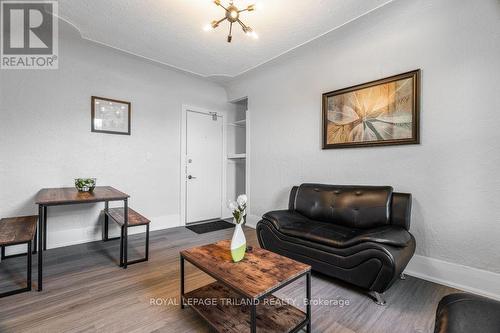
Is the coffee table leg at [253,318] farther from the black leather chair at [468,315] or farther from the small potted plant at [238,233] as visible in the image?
the black leather chair at [468,315]

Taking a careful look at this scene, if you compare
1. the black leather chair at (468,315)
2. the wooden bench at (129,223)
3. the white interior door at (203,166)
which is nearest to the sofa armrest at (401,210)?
the black leather chair at (468,315)

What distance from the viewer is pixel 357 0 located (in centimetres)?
224

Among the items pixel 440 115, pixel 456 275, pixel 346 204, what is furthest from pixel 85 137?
pixel 456 275

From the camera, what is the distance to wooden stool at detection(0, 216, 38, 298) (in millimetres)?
1885

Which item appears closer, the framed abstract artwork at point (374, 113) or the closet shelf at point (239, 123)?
the framed abstract artwork at point (374, 113)

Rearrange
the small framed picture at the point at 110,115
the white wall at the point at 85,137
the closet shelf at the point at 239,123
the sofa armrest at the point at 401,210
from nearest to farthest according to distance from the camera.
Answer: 1. the sofa armrest at the point at 401,210
2. the white wall at the point at 85,137
3. the small framed picture at the point at 110,115
4. the closet shelf at the point at 239,123

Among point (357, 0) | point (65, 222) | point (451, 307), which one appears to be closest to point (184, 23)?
point (357, 0)

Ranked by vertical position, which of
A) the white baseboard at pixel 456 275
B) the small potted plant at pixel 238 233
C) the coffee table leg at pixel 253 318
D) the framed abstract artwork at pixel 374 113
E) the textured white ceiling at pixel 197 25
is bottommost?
the white baseboard at pixel 456 275

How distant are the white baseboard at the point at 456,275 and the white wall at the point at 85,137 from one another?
3549 mm

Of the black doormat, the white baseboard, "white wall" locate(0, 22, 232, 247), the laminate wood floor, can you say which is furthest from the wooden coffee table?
"white wall" locate(0, 22, 232, 247)

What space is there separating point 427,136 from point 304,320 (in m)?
2.13

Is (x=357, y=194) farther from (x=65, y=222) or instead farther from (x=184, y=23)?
(x=65, y=222)

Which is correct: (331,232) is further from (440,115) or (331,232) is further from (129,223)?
(129,223)

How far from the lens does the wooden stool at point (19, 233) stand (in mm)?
1885
